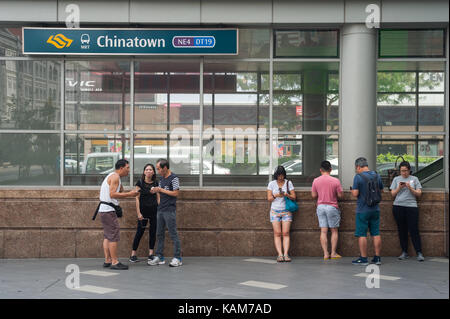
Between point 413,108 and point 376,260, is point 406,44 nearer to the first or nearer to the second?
point 413,108

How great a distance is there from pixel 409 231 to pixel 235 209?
3.03 metres

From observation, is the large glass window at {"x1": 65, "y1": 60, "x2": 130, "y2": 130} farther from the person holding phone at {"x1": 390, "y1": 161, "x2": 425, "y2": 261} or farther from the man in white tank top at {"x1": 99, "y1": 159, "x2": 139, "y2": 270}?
the person holding phone at {"x1": 390, "y1": 161, "x2": 425, "y2": 261}

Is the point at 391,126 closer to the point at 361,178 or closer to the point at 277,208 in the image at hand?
the point at 361,178

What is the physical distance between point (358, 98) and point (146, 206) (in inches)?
167

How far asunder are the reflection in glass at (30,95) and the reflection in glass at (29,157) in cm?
20

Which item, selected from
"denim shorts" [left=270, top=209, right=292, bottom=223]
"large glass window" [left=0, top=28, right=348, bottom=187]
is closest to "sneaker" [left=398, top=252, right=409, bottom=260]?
"large glass window" [left=0, top=28, right=348, bottom=187]

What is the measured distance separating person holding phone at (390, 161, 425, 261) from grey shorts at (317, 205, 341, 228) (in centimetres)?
107

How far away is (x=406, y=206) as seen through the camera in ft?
36.3

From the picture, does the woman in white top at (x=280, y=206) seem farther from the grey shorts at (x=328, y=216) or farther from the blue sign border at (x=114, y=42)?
the blue sign border at (x=114, y=42)

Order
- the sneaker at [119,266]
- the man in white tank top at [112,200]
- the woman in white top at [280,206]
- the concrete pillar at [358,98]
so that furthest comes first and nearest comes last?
1. the concrete pillar at [358,98]
2. the woman in white top at [280,206]
3. the sneaker at [119,266]
4. the man in white tank top at [112,200]

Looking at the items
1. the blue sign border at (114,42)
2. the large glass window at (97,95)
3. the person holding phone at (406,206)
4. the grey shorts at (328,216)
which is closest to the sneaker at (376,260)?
the person holding phone at (406,206)

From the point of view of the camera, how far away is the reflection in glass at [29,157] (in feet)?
38.5

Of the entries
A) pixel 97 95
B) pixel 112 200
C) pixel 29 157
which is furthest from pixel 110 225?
pixel 97 95

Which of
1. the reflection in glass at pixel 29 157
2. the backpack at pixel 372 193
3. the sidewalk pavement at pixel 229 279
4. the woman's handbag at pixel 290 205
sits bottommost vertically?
the sidewalk pavement at pixel 229 279
